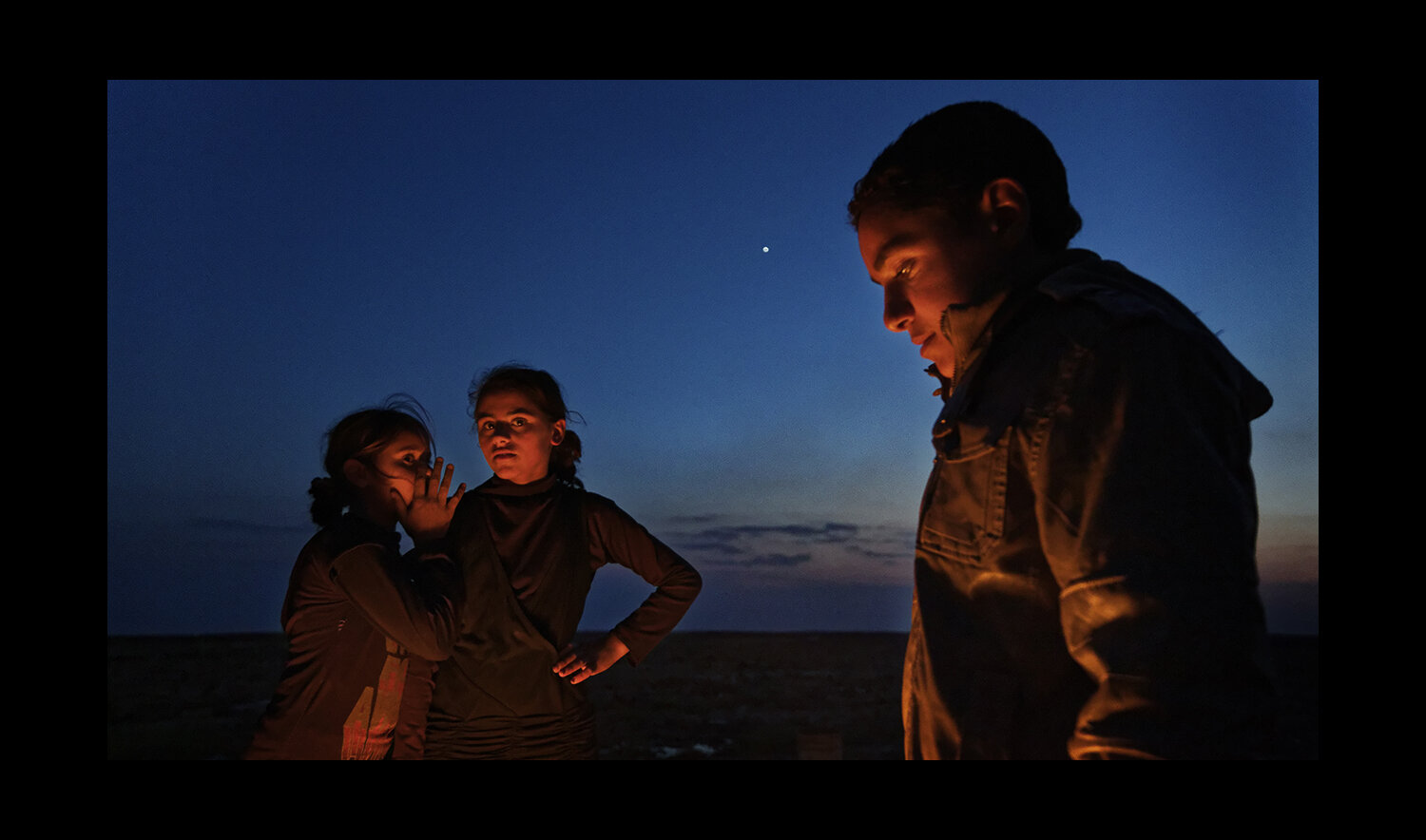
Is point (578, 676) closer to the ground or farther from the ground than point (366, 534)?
closer to the ground

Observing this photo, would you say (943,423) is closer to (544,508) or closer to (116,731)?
(544,508)

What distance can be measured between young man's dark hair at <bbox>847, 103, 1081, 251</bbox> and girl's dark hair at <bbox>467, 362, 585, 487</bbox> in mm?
2078

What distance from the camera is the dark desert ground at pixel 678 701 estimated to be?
369 inches

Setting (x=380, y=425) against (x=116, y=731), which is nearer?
(x=380, y=425)

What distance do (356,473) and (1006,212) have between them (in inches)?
110

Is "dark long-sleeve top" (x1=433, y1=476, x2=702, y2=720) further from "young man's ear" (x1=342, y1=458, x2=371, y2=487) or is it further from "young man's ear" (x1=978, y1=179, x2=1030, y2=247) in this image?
"young man's ear" (x1=978, y1=179, x2=1030, y2=247)

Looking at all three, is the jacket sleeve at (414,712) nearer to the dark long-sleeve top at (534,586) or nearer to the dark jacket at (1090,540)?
the dark long-sleeve top at (534,586)

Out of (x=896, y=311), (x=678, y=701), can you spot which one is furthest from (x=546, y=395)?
(x=678, y=701)

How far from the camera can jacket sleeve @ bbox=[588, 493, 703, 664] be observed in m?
3.31

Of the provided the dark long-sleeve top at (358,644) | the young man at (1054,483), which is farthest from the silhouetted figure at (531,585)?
the young man at (1054,483)

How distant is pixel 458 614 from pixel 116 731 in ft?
33.6

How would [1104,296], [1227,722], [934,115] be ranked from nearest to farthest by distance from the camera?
[1227,722] < [1104,296] < [934,115]
